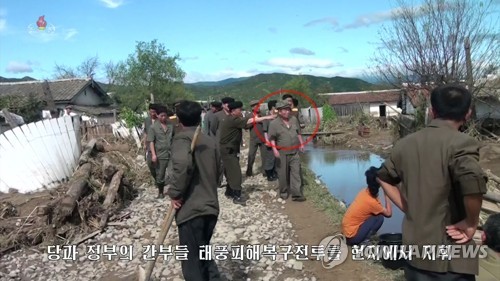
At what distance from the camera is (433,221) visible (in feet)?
7.84

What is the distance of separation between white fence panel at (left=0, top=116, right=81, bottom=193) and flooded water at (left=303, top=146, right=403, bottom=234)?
6377mm

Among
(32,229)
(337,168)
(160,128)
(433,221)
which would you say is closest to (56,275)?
(32,229)

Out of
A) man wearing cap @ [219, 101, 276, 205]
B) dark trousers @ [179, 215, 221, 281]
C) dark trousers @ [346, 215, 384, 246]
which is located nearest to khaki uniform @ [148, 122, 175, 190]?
man wearing cap @ [219, 101, 276, 205]

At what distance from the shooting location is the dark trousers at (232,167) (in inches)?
317

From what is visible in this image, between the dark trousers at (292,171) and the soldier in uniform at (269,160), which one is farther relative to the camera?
the soldier in uniform at (269,160)

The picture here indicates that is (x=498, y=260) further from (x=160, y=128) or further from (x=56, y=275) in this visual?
(x=160, y=128)

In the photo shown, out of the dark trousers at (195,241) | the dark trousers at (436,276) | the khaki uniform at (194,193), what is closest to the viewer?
the dark trousers at (436,276)

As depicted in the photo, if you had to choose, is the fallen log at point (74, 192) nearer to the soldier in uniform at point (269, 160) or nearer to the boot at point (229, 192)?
the boot at point (229, 192)

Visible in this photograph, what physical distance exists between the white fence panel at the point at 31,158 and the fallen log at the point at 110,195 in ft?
5.88

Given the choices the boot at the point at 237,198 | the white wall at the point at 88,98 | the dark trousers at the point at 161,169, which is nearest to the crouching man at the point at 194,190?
the boot at the point at 237,198

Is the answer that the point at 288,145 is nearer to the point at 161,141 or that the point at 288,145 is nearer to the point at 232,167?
the point at 232,167

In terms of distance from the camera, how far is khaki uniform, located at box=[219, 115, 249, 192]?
8047 millimetres

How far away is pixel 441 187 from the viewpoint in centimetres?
233

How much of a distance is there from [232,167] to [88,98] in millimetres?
25971
